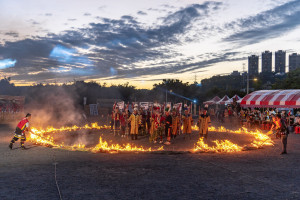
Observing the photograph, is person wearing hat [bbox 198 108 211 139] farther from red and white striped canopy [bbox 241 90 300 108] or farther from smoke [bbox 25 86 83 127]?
smoke [bbox 25 86 83 127]

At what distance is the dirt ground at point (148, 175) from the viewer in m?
6.61

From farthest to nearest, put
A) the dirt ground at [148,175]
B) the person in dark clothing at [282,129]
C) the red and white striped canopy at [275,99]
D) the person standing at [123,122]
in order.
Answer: the red and white striped canopy at [275,99] < the person standing at [123,122] < the person in dark clothing at [282,129] < the dirt ground at [148,175]

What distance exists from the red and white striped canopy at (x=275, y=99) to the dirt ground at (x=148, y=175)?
506 inches

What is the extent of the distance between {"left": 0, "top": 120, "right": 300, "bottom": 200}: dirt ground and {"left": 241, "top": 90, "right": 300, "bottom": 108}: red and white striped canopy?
42.2ft

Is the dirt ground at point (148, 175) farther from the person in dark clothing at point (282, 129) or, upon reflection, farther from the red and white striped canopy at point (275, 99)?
the red and white striped canopy at point (275, 99)

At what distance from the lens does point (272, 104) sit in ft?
84.9

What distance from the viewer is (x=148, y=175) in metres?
8.33

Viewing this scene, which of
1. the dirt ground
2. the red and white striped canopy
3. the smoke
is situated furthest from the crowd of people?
the smoke

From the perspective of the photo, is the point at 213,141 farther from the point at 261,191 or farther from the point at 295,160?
the point at 261,191

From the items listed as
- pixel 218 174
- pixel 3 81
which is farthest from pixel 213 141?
pixel 3 81

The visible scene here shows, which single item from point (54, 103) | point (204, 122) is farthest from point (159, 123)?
point (54, 103)

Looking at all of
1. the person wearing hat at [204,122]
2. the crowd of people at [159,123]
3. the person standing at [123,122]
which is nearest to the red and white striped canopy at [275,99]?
the crowd of people at [159,123]

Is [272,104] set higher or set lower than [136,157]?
higher

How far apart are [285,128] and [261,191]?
21.9 ft
